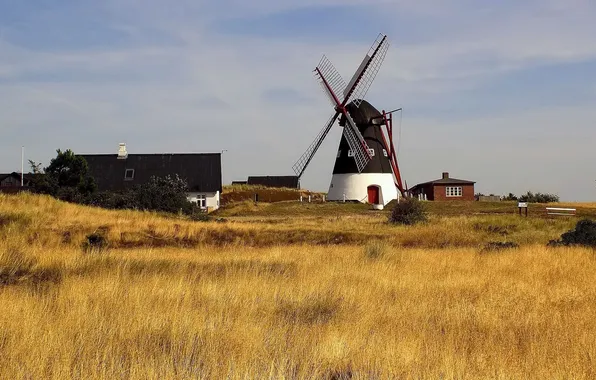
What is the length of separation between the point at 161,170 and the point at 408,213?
34.8 m

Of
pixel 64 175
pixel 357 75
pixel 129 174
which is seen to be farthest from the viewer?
pixel 129 174

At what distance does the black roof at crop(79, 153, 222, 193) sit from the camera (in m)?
61.0

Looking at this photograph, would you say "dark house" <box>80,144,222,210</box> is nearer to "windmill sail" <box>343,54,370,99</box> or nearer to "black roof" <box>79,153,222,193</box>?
"black roof" <box>79,153,222,193</box>

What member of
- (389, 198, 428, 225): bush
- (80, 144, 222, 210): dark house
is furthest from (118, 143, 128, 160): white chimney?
(389, 198, 428, 225): bush

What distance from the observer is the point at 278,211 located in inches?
1928

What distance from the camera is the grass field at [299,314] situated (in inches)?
235

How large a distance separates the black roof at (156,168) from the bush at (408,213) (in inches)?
1135

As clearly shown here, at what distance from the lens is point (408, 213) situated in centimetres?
3412

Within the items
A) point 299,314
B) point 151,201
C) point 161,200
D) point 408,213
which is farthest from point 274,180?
point 299,314

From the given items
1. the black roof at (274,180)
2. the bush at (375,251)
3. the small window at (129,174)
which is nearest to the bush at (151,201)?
the bush at (375,251)

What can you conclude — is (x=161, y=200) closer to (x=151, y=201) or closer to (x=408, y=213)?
(x=151, y=201)

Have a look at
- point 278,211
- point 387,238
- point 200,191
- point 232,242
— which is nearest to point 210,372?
point 232,242

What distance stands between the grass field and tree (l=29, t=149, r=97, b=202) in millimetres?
34844

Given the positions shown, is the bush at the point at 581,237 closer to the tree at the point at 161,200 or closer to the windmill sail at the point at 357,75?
the tree at the point at 161,200
